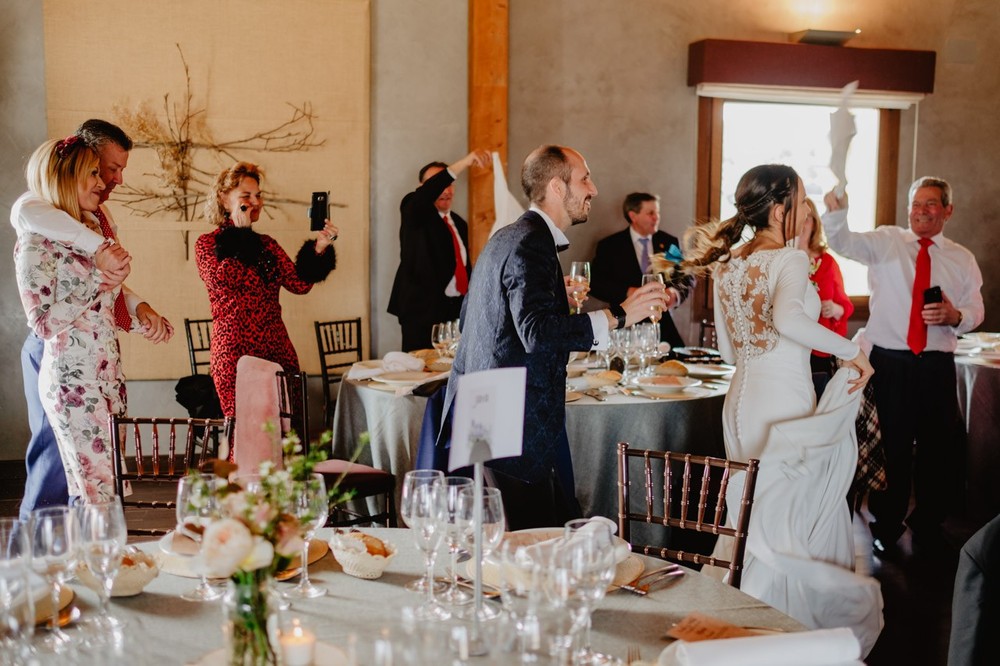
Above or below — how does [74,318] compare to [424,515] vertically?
above

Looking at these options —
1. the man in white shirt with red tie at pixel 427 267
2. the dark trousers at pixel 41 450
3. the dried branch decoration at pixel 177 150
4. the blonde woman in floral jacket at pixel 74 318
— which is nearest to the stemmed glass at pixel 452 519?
the blonde woman in floral jacket at pixel 74 318

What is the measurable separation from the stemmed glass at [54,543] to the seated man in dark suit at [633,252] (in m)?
5.29

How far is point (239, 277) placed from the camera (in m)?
4.29

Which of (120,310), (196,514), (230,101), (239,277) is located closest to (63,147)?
(120,310)

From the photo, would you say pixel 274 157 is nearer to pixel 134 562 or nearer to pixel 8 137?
pixel 8 137

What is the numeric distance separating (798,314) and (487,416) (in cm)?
213

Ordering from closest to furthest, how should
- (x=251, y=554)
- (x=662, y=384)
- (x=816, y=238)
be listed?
(x=251, y=554), (x=662, y=384), (x=816, y=238)

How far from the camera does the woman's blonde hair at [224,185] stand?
427 centimetres

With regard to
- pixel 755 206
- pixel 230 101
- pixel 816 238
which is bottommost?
pixel 816 238

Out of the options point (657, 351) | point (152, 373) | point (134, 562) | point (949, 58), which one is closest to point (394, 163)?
point (152, 373)

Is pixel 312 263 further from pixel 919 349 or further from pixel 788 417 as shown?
pixel 919 349

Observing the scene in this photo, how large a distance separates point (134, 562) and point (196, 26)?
5211 mm

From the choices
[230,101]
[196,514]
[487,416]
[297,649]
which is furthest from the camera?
[230,101]

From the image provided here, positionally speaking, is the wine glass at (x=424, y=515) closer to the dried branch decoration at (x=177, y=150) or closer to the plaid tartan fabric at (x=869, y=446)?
the plaid tartan fabric at (x=869, y=446)
